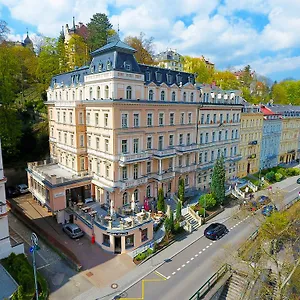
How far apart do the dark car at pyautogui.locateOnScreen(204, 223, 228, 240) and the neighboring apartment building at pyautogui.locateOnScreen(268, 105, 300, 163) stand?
36984 millimetres

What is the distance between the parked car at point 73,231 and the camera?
29609 mm

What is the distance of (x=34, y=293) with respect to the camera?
20250 mm

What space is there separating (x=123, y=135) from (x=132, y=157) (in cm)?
291

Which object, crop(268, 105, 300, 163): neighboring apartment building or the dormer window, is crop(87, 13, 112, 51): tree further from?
crop(268, 105, 300, 163): neighboring apartment building

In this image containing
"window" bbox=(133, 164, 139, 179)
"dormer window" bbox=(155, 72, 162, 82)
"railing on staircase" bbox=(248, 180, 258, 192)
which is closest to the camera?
"window" bbox=(133, 164, 139, 179)

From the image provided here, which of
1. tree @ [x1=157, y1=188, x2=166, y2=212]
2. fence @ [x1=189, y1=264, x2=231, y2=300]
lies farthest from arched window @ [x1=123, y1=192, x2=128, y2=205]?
fence @ [x1=189, y1=264, x2=231, y2=300]

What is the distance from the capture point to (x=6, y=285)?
20.2 meters

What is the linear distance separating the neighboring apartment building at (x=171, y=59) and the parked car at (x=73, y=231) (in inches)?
2368

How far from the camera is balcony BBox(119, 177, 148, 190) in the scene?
31906 millimetres

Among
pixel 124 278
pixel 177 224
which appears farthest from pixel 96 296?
pixel 177 224

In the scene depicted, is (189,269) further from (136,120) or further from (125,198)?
(136,120)

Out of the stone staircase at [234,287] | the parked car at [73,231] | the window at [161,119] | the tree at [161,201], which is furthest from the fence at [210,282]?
the window at [161,119]

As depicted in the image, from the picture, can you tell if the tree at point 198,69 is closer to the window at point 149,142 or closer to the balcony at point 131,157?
the window at point 149,142

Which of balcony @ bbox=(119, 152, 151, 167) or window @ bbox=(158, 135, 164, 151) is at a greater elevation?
window @ bbox=(158, 135, 164, 151)
